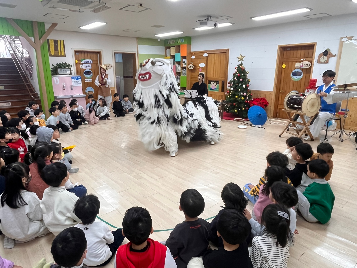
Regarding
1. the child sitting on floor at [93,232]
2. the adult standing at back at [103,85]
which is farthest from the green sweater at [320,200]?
the adult standing at back at [103,85]

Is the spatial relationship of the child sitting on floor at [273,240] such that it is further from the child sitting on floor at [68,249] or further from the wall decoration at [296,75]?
the wall decoration at [296,75]

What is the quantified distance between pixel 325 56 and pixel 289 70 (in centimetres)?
101

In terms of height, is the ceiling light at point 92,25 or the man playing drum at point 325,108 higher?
the ceiling light at point 92,25

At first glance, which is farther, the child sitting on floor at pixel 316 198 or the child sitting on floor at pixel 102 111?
the child sitting on floor at pixel 102 111

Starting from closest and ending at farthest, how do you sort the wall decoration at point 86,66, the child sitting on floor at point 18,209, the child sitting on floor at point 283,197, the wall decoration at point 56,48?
the child sitting on floor at point 283,197 → the child sitting on floor at point 18,209 → the wall decoration at point 56,48 → the wall decoration at point 86,66

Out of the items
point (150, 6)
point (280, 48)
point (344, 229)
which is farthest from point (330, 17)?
point (344, 229)

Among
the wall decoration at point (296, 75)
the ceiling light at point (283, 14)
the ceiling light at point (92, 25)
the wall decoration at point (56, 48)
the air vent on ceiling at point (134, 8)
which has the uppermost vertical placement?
the ceiling light at point (283, 14)

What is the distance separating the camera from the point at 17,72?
8.51 m

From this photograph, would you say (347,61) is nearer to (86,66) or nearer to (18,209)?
(18,209)

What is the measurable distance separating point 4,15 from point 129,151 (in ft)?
15.1

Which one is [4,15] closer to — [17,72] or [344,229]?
[17,72]

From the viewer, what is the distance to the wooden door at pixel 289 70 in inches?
260

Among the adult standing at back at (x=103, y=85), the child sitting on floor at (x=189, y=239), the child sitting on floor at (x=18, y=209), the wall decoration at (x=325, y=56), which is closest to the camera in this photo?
the child sitting on floor at (x=189, y=239)

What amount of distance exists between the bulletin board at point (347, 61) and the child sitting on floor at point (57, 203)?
653cm
